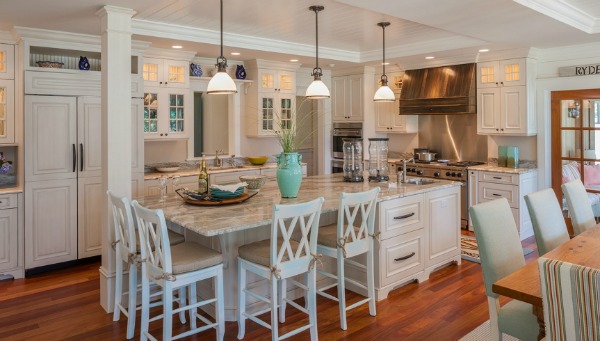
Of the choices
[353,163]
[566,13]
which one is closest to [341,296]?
[353,163]

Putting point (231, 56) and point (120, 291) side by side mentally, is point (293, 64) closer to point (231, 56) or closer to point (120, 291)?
point (231, 56)

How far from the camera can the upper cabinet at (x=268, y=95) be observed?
6.48 m

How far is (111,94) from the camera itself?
3.46 metres

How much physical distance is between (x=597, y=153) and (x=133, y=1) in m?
5.33

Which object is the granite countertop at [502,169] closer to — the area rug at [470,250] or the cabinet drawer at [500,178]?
the cabinet drawer at [500,178]

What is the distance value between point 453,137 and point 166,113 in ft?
13.5

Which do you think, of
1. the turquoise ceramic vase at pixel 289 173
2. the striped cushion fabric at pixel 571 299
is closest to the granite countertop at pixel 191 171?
the turquoise ceramic vase at pixel 289 173

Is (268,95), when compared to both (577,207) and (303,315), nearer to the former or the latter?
(303,315)

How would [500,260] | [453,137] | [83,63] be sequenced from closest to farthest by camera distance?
[500,260], [83,63], [453,137]

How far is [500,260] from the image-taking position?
250 centimetres

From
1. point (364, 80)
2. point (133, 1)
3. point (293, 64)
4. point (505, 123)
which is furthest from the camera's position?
point (364, 80)

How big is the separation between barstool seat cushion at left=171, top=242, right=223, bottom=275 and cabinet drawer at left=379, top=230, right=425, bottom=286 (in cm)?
151

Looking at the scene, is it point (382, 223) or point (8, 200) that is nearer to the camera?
point (382, 223)

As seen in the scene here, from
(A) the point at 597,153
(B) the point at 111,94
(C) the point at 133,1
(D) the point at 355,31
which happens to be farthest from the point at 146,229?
(A) the point at 597,153
